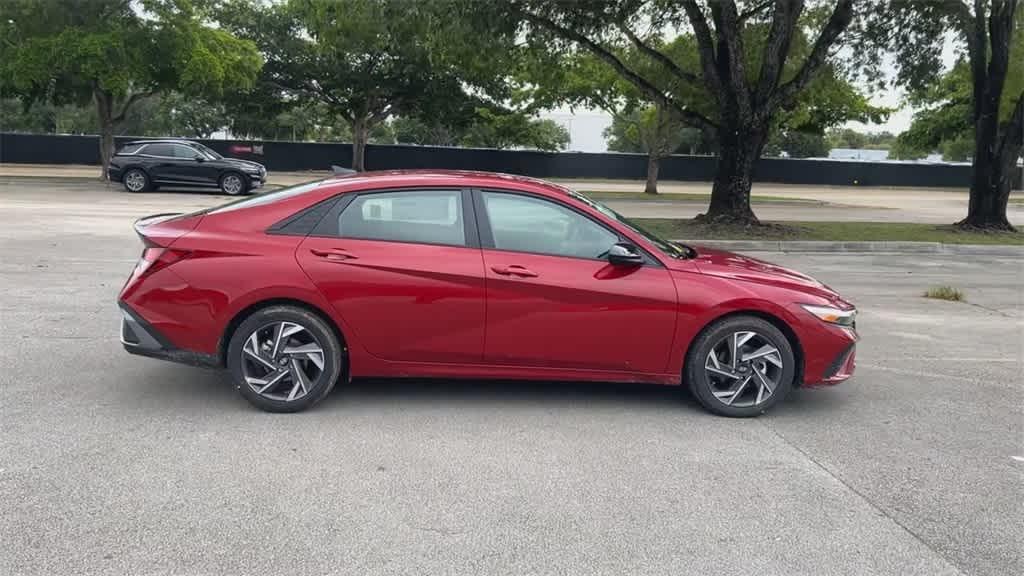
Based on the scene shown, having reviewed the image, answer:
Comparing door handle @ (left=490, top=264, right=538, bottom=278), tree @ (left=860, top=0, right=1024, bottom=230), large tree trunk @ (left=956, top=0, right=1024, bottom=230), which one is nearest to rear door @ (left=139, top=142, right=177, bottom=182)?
tree @ (left=860, top=0, right=1024, bottom=230)

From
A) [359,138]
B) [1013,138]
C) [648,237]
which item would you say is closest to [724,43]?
[1013,138]

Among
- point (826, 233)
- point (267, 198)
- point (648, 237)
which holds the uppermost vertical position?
point (267, 198)

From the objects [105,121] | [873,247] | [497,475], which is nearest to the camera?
[497,475]

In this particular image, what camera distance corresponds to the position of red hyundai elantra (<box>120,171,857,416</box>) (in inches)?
195

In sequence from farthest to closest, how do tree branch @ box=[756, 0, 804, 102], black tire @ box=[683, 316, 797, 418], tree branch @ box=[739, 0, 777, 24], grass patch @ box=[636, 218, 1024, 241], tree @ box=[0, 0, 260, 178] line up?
tree @ box=[0, 0, 260, 178], tree branch @ box=[739, 0, 777, 24], grass patch @ box=[636, 218, 1024, 241], tree branch @ box=[756, 0, 804, 102], black tire @ box=[683, 316, 797, 418]

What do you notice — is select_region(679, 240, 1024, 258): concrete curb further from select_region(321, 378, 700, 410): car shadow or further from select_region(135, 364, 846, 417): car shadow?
select_region(321, 378, 700, 410): car shadow

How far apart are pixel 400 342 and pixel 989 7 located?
17529 mm

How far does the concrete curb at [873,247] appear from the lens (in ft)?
48.2

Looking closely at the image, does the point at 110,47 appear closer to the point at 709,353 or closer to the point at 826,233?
the point at 826,233

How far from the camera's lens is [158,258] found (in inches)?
197

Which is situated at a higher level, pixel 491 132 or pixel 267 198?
pixel 491 132

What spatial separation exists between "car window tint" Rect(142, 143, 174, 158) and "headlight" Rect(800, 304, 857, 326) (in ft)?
71.6

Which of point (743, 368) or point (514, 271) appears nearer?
point (514, 271)

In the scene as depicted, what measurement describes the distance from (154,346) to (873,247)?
531 inches
